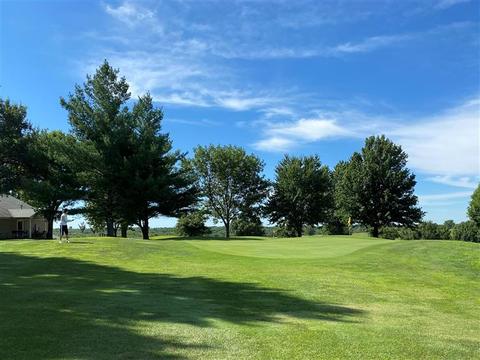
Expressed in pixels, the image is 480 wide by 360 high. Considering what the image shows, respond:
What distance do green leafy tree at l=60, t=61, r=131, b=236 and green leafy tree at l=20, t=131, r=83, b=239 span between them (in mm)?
1339

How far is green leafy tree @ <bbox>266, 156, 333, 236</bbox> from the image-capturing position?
71438mm

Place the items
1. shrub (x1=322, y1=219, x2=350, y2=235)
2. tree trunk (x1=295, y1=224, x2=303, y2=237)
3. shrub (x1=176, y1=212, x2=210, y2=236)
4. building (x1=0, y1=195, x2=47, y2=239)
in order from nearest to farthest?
building (x1=0, y1=195, x2=47, y2=239), shrub (x1=176, y1=212, x2=210, y2=236), tree trunk (x1=295, y1=224, x2=303, y2=237), shrub (x1=322, y1=219, x2=350, y2=235)

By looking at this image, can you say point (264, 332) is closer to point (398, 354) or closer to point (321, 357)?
point (321, 357)

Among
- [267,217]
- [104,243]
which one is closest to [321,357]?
[104,243]

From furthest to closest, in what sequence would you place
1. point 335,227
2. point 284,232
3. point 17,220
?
1. point 335,227
2. point 284,232
3. point 17,220

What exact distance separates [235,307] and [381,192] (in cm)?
5118

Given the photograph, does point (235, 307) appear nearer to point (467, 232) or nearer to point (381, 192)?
point (381, 192)

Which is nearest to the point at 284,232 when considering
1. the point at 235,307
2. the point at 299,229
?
the point at 299,229

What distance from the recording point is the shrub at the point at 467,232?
67.2 meters

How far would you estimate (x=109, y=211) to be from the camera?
4444 centimetres

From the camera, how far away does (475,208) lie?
2844 inches

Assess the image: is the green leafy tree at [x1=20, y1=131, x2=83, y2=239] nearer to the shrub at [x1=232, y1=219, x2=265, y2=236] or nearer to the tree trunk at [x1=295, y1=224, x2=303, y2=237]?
the shrub at [x1=232, y1=219, x2=265, y2=236]

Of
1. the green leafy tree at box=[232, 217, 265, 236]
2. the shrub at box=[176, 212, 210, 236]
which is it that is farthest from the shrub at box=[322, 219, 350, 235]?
the shrub at box=[176, 212, 210, 236]

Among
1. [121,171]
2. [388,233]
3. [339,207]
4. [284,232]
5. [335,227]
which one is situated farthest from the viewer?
[335,227]
